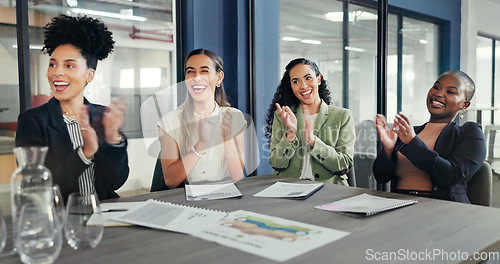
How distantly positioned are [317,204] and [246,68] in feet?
7.82

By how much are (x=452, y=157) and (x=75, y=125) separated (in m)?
2.14

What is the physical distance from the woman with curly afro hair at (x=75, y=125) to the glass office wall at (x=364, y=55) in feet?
5.46

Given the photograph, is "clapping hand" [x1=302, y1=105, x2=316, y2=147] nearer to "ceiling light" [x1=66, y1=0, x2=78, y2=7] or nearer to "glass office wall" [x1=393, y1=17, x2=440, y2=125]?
"glass office wall" [x1=393, y1=17, x2=440, y2=125]

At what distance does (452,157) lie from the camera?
7.02ft

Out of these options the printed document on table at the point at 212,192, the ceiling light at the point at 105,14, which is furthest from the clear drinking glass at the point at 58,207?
the ceiling light at the point at 105,14

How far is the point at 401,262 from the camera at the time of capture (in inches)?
41.8

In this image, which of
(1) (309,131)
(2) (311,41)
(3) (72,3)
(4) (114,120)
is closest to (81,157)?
(4) (114,120)

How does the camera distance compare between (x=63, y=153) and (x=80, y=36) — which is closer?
(x=63, y=153)

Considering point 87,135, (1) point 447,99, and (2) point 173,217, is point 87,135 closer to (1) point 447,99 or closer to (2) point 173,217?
(2) point 173,217

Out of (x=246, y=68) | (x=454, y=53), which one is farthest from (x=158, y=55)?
(x=454, y=53)

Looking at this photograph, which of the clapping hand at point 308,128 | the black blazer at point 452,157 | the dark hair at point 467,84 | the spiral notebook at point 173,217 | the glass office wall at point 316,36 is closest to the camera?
the spiral notebook at point 173,217

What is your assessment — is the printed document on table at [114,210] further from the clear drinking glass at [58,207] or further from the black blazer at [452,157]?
the black blazer at [452,157]

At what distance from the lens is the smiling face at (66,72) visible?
8.40 ft

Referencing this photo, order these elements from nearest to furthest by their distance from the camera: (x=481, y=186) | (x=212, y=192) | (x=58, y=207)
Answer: (x=58, y=207) < (x=212, y=192) < (x=481, y=186)
